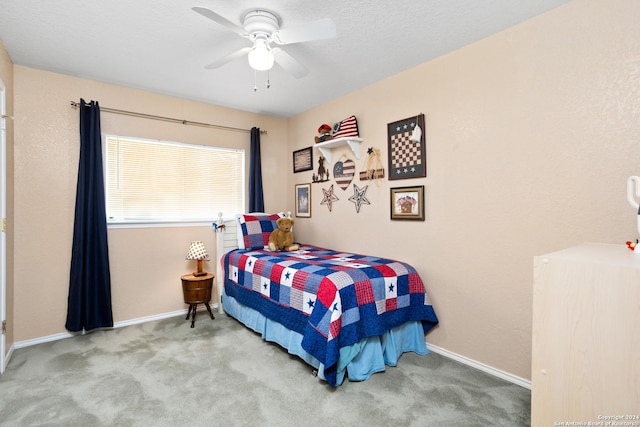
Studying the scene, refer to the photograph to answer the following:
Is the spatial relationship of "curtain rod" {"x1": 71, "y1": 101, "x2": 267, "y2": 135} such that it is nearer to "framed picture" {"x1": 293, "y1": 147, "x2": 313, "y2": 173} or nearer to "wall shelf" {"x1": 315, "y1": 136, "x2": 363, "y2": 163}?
"framed picture" {"x1": 293, "y1": 147, "x2": 313, "y2": 173}

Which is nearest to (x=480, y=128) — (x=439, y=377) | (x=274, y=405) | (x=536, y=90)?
(x=536, y=90)

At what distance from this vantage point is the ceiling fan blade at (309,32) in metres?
1.77

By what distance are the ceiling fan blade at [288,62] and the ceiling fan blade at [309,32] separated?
0.11 meters

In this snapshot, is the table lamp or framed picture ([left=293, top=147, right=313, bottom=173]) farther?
framed picture ([left=293, top=147, right=313, bottom=173])

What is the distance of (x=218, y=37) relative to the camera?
7.73 feet

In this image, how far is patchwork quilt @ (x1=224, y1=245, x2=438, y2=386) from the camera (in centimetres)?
215

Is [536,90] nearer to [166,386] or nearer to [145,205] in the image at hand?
[166,386]

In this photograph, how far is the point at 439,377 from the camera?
230cm

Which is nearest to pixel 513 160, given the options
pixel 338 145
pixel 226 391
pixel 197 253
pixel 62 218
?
pixel 338 145

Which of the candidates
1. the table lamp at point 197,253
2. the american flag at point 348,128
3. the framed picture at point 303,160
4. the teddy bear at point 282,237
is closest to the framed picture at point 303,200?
the framed picture at point 303,160

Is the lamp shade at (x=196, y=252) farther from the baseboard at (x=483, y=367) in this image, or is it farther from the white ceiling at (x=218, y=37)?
the baseboard at (x=483, y=367)

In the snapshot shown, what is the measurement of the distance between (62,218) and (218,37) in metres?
2.21

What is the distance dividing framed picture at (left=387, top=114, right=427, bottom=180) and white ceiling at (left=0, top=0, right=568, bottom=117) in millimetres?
502

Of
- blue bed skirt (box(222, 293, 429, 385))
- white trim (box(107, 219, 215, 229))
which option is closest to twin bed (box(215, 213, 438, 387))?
blue bed skirt (box(222, 293, 429, 385))
